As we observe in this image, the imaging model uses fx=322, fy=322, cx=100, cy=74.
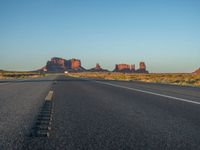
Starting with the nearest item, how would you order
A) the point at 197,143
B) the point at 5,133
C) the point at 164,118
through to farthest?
the point at 197,143 → the point at 5,133 → the point at 164,118

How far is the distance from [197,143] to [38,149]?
6.23ft

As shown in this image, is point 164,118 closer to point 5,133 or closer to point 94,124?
point 94,124

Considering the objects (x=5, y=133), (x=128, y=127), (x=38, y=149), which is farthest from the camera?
(x=128, y=127)

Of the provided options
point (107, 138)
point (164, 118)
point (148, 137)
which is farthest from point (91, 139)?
point (164, 118)

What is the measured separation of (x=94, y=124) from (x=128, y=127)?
1.98 ft

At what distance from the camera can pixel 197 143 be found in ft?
12.8

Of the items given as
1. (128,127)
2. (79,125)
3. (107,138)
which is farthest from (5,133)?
(128,127)

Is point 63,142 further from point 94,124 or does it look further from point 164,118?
point 164,118

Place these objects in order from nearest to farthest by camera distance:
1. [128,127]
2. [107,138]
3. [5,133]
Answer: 1. [107,138]
2. [5,133]
3. [128,127]

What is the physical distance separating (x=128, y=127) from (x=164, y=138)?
91cm

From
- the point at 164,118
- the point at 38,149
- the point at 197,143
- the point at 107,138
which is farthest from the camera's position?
the point at 164,118

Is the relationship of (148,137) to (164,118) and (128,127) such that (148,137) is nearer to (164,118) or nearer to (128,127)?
(128,127)

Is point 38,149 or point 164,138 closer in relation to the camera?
point 38,149

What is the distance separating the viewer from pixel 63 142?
395cm
